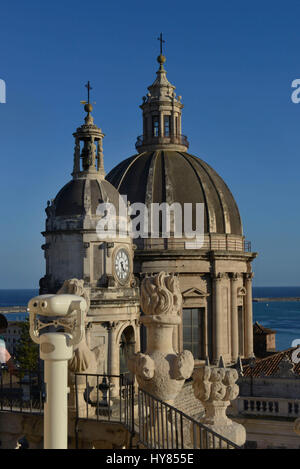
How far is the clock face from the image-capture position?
29906 millimetres

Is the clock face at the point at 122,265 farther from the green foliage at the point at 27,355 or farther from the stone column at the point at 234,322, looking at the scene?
the green foliage at the point at 27,355

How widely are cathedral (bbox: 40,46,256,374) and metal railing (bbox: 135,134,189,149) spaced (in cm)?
7

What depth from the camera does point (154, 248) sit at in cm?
3988

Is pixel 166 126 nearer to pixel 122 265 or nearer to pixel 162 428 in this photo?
pixel 122 265

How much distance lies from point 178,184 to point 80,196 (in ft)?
Result: 39.5

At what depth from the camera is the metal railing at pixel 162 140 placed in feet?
145

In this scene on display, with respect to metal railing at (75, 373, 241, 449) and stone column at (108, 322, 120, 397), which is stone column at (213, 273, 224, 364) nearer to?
stone column at (108, 322, 120, 397)

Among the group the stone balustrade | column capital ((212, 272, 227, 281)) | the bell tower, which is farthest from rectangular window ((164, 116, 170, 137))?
the stone balustrade

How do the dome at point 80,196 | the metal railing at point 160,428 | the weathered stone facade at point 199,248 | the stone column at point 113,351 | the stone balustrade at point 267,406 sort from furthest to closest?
the weathered stone facade at point 199,248, the dome at point 80,196, the stone column at point 113,351, the stone balustrade at point 267,406, the metal railing at point 160,428

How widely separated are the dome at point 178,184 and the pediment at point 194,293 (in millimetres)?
3778

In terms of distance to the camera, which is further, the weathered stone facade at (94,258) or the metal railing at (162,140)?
the metal railing at (162,140)

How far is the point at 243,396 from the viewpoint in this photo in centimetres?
2531

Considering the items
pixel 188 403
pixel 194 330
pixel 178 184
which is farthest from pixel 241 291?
pixel 188 403

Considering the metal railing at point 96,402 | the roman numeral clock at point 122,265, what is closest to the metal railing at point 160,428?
Result: the metal railing at point 96,402
